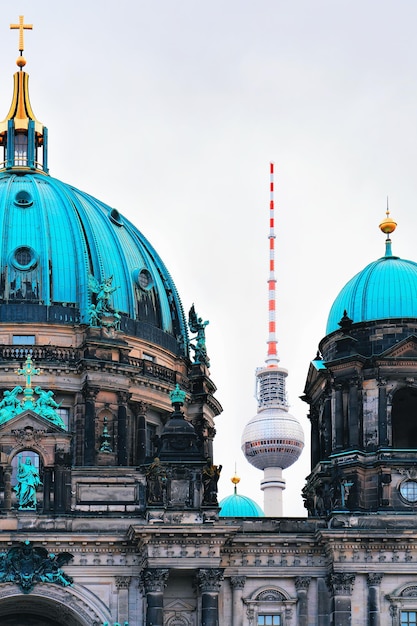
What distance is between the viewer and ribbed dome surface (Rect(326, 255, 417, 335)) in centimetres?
7619

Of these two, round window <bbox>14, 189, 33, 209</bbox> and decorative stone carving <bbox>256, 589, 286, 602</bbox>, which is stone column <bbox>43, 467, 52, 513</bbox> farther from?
round window <bbox>14, 189, 33, 209</bbox>

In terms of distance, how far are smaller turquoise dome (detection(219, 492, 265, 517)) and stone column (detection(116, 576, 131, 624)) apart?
1538 centimetres

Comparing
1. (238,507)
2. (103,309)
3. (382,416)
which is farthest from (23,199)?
(382,416)

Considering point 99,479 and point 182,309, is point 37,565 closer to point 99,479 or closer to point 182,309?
point 99,479

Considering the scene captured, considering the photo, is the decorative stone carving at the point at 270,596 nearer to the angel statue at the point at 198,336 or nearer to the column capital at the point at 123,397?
the column capital at the point at 123,397

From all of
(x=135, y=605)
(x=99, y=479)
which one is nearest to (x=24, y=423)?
(x=99, y=479)

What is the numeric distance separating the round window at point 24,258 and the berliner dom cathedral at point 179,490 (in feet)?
4.64

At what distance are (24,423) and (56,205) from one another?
15892mm

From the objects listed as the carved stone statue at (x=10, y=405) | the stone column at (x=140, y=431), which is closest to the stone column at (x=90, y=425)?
the stone column at (x=140, y=431)

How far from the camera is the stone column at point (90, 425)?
79125 millimetres

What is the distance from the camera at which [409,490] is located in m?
73.9

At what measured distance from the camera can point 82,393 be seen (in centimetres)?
8081

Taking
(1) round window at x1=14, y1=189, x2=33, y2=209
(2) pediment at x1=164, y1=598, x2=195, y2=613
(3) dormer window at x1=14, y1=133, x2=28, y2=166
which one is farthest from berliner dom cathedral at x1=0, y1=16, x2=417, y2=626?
(3) dormer window at x1=14, y1=133, x2=28, y2=166

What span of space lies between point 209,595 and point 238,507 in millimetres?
17135
